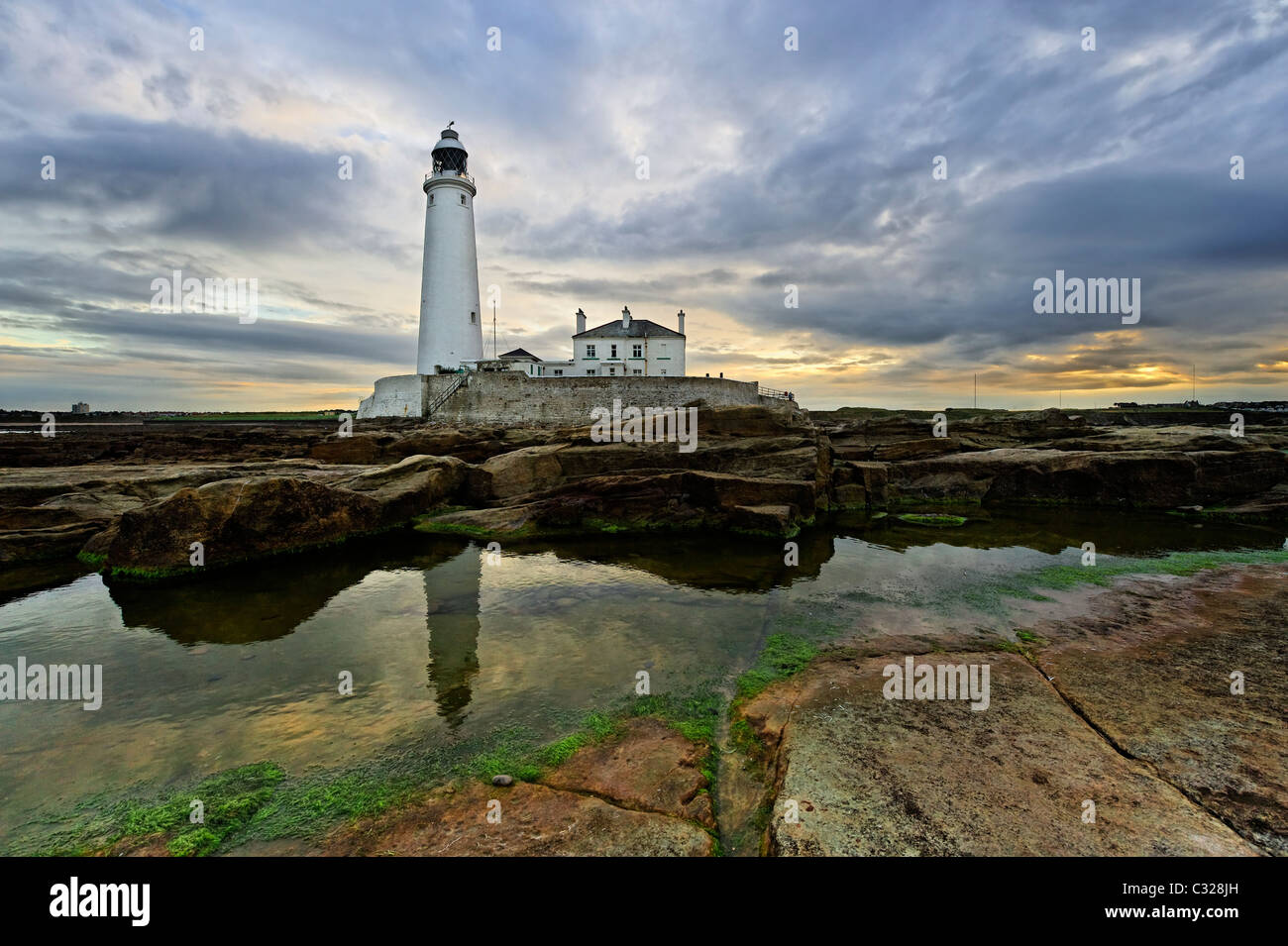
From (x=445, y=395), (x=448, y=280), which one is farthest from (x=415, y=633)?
(x=448, y=280)

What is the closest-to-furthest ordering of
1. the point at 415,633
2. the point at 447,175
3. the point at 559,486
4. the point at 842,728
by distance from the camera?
1. the point at 842,728
2. the point at 415,633
3. the point at 559,486
4. the point at 447,175

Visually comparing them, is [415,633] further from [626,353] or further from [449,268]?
[626,353]

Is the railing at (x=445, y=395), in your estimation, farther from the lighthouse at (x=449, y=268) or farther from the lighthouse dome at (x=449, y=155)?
the lighthouse dome at (x=449, y=155)

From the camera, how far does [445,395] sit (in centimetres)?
4334

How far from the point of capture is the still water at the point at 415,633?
4699 mm

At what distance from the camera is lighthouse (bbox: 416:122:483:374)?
4250cm

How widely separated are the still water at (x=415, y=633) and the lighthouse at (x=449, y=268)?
3552cm

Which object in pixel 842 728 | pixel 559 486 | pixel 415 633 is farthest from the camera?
pixel 559 486

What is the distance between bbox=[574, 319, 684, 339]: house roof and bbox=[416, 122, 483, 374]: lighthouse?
12.7 m

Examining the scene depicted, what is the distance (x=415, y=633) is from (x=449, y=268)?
42.4m

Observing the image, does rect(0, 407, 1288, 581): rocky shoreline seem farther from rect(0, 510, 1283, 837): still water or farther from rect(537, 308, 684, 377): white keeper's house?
rect(537, 308, 684, 377): white keeper's house

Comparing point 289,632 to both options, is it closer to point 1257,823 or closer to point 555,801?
point 555,801

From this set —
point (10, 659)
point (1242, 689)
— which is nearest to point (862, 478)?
point (1242, 689)
